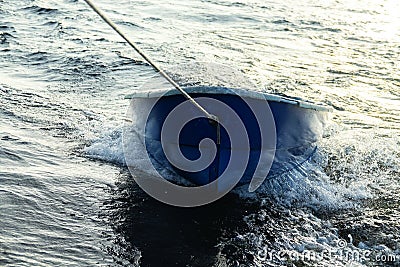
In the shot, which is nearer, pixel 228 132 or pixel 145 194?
pixel 228 132

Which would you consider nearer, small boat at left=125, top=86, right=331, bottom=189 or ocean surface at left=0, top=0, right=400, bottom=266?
ocean surface at left=0, top=0, right=400, bottom=266

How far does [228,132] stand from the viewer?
220 inches

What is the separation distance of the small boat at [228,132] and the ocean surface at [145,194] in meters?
0.33

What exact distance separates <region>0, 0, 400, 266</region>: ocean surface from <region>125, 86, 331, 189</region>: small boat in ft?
1.08

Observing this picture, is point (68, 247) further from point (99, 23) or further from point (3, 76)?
point (99, 23)

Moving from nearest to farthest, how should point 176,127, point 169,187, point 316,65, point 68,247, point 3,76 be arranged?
1. point 68,247
2. point 176,127
3. point 169,187
4. point 3,76
5. point 316,65

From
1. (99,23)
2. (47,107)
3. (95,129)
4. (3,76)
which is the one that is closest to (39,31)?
(99,23)

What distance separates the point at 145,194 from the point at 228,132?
1058 mm

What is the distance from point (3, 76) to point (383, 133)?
18.3 ft

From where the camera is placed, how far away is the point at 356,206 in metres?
5.88

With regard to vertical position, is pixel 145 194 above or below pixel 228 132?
below

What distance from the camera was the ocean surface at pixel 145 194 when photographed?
4.98 meters

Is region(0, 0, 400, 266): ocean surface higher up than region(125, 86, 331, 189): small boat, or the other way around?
region(125, 86, 331, 189): small boat

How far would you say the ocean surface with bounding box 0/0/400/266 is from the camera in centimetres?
498
